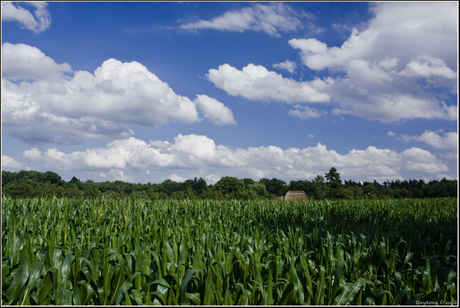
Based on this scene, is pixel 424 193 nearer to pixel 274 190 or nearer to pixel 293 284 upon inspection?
pixel 293 284

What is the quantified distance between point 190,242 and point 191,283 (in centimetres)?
119

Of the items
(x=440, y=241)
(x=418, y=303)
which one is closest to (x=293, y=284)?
(x=418, y=303)

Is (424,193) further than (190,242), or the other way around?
(424,193)

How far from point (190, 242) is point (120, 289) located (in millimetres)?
1522

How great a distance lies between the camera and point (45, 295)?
2900mm

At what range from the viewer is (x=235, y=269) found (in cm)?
367

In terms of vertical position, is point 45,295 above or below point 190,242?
below

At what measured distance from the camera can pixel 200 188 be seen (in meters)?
74.0

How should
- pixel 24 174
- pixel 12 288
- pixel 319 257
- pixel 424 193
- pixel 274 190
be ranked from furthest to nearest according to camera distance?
pixel 274 190, pixel 424 193, pixel 24 174, pixel 319 257, pixel 12 288

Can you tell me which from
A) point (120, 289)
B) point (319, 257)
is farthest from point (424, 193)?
point (120, 289)

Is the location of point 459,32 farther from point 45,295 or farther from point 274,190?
point 274,190

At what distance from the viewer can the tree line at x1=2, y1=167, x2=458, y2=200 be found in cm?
2277

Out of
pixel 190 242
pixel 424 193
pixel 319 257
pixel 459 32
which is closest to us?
pixel 459 32

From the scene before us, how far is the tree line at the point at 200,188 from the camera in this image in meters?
22.8
